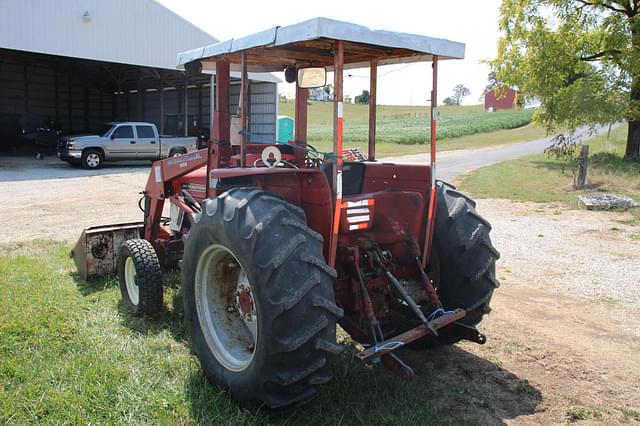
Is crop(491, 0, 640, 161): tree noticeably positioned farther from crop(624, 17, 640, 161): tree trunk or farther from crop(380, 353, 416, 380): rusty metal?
crop(380, 353, 416, 380): rusty metal

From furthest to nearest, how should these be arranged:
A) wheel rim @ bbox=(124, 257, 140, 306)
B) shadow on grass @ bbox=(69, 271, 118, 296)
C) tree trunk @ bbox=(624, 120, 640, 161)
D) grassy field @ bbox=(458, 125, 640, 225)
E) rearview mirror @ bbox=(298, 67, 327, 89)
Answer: tree trunk @ bbox=(624, 120, 640, 161) → grassy field @ bbox=(458, 125, 640, 225) → shadow on grass @ bbox=(69, 271, 118, 296) → wheel rim @ bbox=(124, 257, 140, 306) → rearview mirror @ bbox=(298, 67, 327, 89)

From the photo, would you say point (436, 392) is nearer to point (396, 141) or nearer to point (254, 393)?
point (254, 393)

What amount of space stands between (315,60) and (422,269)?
81.0 inches

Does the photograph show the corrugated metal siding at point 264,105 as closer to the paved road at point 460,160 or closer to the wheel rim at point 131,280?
the paved road at point 460,160

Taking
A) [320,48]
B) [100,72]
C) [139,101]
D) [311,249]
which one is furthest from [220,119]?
[100,72]

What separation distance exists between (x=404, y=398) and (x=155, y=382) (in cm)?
169

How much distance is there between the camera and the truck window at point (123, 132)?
2088 centimetres

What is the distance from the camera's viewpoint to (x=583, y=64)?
66.0 feet

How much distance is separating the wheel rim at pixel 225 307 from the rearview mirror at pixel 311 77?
1671 mm

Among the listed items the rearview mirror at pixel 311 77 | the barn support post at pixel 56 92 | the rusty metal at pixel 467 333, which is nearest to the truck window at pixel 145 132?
the barn support post at pixel 56 92

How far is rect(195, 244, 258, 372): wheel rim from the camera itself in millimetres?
3768

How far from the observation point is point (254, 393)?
327cm

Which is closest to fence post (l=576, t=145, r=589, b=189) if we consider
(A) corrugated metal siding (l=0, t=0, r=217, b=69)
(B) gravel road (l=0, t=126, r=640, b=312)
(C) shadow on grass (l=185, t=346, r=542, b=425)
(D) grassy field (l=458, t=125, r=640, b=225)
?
(D) grassy field (l=458, t=125, r=640, b=225)

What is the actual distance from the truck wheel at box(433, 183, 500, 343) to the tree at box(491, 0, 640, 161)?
17.3m
